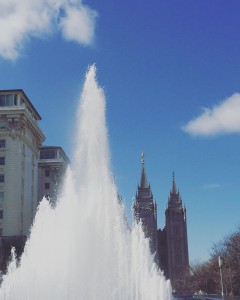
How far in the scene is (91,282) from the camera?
26.8 metres

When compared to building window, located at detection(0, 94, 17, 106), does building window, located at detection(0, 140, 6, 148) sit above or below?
below

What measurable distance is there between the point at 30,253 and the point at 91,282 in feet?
22.6

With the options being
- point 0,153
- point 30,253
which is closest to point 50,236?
point 30,253

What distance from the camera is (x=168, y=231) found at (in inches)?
5276

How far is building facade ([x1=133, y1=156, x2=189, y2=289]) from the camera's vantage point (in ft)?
429

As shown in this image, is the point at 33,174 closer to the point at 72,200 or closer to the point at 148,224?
the point at 72,200

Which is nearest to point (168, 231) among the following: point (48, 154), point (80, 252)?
point (48, 154)

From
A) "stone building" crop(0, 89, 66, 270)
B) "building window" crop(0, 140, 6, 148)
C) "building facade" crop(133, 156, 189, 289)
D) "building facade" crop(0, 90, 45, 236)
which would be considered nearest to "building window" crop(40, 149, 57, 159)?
"stone building" crop(0, 89, 66, 270)

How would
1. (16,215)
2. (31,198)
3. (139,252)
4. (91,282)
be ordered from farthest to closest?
(31,198)
(16,215)
(139,252)
(91,282)

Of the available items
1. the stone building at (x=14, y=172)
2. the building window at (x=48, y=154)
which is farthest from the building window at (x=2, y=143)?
the building window at (x=48, y=154)

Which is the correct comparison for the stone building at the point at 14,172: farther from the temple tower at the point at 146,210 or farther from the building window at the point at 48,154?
the temple tower at the point at 146,210

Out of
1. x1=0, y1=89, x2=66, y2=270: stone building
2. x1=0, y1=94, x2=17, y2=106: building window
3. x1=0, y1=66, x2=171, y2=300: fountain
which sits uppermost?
x1=0, y1=94, x2=17, y2=106: building window

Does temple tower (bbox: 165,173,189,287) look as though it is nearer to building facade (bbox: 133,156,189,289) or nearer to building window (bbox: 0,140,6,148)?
building facade (bbox: 133,156,189,289)

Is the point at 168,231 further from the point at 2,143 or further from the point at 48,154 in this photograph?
the point at 2,143
